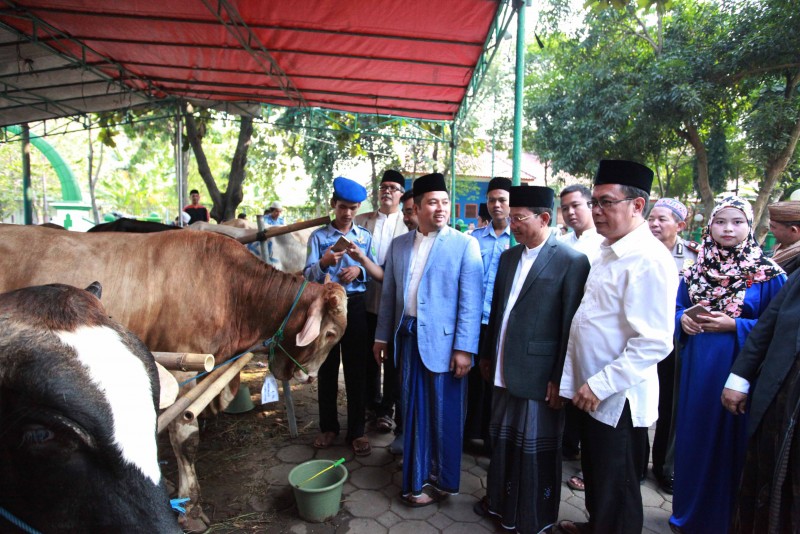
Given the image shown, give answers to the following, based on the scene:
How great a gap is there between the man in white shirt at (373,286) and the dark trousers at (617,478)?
81.5 inches

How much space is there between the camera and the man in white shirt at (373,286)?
4.42 meters

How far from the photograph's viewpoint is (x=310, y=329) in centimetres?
323

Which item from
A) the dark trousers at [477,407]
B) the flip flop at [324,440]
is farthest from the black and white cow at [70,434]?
the dark trousers at [477,407]

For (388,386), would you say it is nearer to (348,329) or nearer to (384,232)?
(348,329)

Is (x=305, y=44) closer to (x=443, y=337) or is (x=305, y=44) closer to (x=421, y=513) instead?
(x=443, y=337)

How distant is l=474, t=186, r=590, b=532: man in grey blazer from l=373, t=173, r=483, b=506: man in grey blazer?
33cm

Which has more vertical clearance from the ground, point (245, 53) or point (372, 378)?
point (245, 53)

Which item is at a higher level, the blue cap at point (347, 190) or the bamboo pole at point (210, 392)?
the blue cap at point (347, 190)

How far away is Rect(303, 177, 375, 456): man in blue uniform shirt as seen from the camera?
154 inches

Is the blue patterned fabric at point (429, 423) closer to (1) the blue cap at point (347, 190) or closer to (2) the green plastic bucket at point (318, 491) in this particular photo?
(2) the green plastic bucket at point (318, 491)

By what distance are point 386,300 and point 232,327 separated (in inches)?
46.7

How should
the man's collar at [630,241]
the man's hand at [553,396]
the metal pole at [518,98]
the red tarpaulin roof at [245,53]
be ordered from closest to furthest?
the man's collar at [630,241], the man's hand at [553,396], the metal pole at [518,98], the red tarpaulin roof at [245,53]

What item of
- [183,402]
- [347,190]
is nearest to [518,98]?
[347,190]

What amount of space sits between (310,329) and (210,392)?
0.99 m
